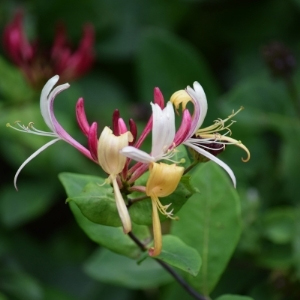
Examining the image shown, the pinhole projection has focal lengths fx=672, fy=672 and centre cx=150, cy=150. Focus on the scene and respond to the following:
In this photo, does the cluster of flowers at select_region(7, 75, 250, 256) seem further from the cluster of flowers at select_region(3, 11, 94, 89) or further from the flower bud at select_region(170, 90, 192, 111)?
the cluster of flowers at select_region(3, 11, 94, 89)

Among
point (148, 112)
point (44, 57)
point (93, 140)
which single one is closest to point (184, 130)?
point (93, 140)

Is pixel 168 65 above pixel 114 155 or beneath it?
beneath

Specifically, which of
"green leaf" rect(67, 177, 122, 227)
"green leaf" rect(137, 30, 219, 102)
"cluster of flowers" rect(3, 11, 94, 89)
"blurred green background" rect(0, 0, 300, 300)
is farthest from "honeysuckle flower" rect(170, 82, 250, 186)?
"cluster of flowers" rect(3, 11, 94, 89)

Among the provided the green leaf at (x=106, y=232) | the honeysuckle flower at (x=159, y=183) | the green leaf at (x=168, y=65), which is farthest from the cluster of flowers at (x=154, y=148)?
the green leaf at (x=168, y=65)

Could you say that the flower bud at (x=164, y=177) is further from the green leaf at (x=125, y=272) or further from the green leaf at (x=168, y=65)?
the green leaf at (x=168, y=65)

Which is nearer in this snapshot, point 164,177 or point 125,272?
point 164,177

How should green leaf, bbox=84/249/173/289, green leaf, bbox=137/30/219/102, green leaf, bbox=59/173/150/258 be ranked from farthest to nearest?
1. green leaf, bbox=137/30/219/102
2. green leaf, bbox=84/249/173/289
3. green leaf, bbox=59/173/150/258

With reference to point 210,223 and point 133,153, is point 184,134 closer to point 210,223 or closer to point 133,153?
point 133,153
